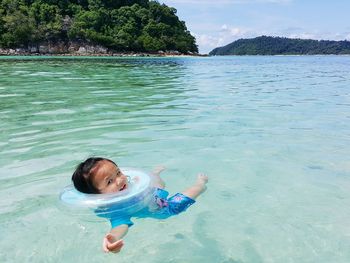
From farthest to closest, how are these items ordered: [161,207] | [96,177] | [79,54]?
[79,54]
[161,207]
[96,177]

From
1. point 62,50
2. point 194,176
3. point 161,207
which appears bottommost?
point 62,50

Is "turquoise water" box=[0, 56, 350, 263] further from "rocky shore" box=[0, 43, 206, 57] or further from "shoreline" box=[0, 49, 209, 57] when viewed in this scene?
"rocky shore" box=[0, 43, 206, 57]

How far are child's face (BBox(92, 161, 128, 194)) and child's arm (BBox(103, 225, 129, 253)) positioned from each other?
44 cm

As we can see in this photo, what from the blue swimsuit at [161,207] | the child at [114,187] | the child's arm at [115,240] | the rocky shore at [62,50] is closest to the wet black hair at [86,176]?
the child at [114,187]

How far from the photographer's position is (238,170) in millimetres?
4816

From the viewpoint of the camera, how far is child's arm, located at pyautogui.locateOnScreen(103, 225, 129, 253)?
2.67 metres

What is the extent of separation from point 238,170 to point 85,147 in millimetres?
2259

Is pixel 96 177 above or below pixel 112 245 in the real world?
above

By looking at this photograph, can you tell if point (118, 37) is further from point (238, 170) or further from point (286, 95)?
point (238, 170)

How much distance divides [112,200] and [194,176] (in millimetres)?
1602

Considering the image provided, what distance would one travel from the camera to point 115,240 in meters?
2.81

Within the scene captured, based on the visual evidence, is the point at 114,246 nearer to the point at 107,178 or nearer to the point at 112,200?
the point at 112,200

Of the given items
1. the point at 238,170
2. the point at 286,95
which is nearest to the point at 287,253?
the point at 238,170

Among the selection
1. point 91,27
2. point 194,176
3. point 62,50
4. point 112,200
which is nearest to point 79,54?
point 62,50
